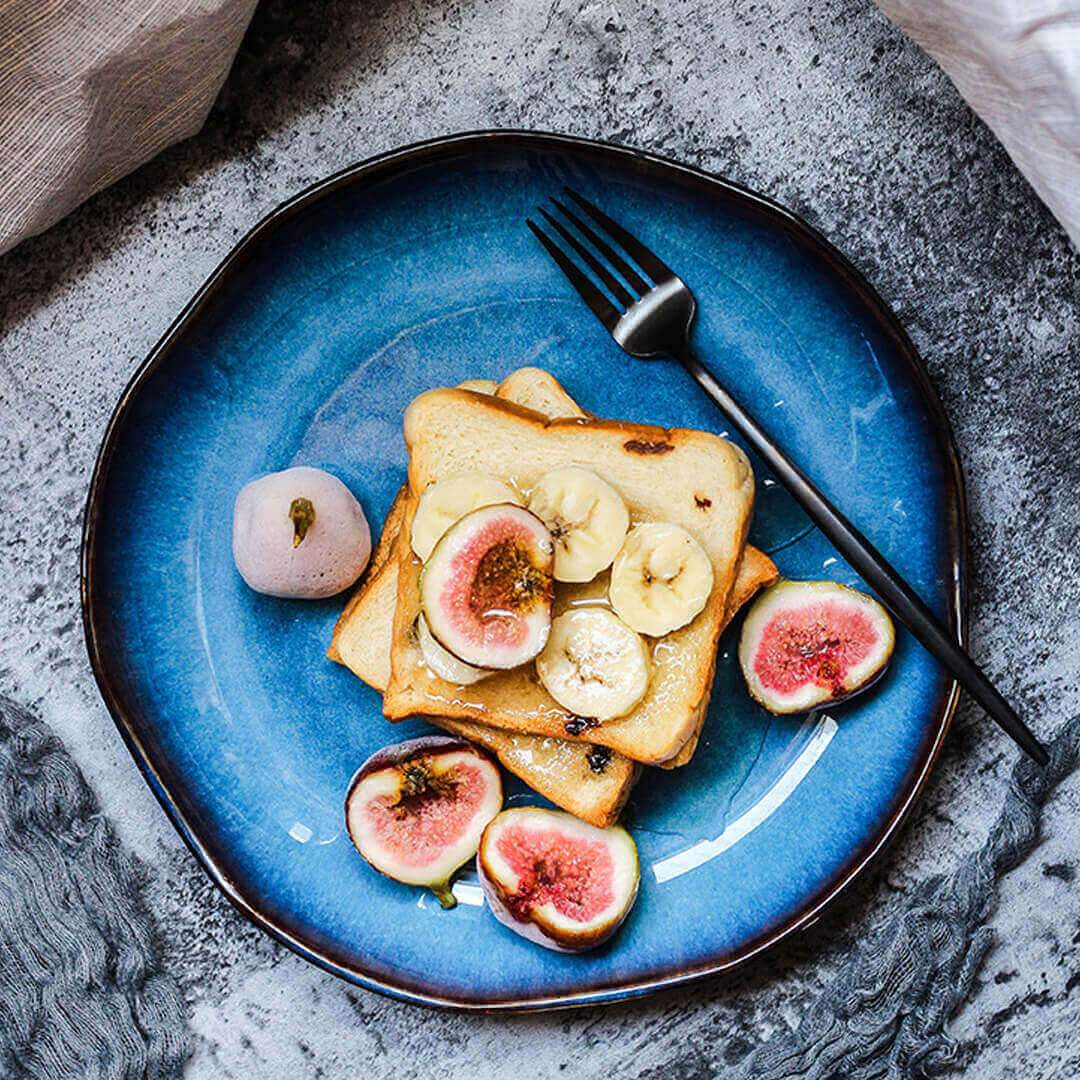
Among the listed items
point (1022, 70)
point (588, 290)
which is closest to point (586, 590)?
point (588, 290)

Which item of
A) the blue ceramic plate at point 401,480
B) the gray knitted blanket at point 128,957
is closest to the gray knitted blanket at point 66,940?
the gray knitted blanket at point 128,957

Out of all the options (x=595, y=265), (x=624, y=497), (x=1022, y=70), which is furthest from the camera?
(x=595, y=265)

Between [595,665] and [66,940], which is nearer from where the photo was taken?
[595,665]

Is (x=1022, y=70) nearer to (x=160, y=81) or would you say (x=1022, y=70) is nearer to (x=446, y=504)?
(x=446, y=504)

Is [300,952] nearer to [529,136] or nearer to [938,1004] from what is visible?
[938,1004]

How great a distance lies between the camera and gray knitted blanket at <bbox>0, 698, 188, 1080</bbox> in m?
1.80

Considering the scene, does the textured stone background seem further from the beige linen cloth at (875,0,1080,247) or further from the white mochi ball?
the white mochi ball

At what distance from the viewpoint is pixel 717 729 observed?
1.79 meters

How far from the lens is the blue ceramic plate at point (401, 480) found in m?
1.73

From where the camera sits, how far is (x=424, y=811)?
174cm

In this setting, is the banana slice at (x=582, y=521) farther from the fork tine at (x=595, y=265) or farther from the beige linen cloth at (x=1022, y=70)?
the beige linen cloth at (x=1022, y=70)

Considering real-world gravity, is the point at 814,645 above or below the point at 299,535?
below

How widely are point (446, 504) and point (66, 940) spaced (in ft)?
3.00

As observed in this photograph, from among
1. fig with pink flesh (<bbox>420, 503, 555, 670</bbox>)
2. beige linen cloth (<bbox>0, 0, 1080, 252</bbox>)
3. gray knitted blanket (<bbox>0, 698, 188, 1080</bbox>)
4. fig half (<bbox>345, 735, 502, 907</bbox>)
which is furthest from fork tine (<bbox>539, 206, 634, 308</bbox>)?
→ gray knitted blanket (<bbox>0, 698, 188, 1080</bbox>)
